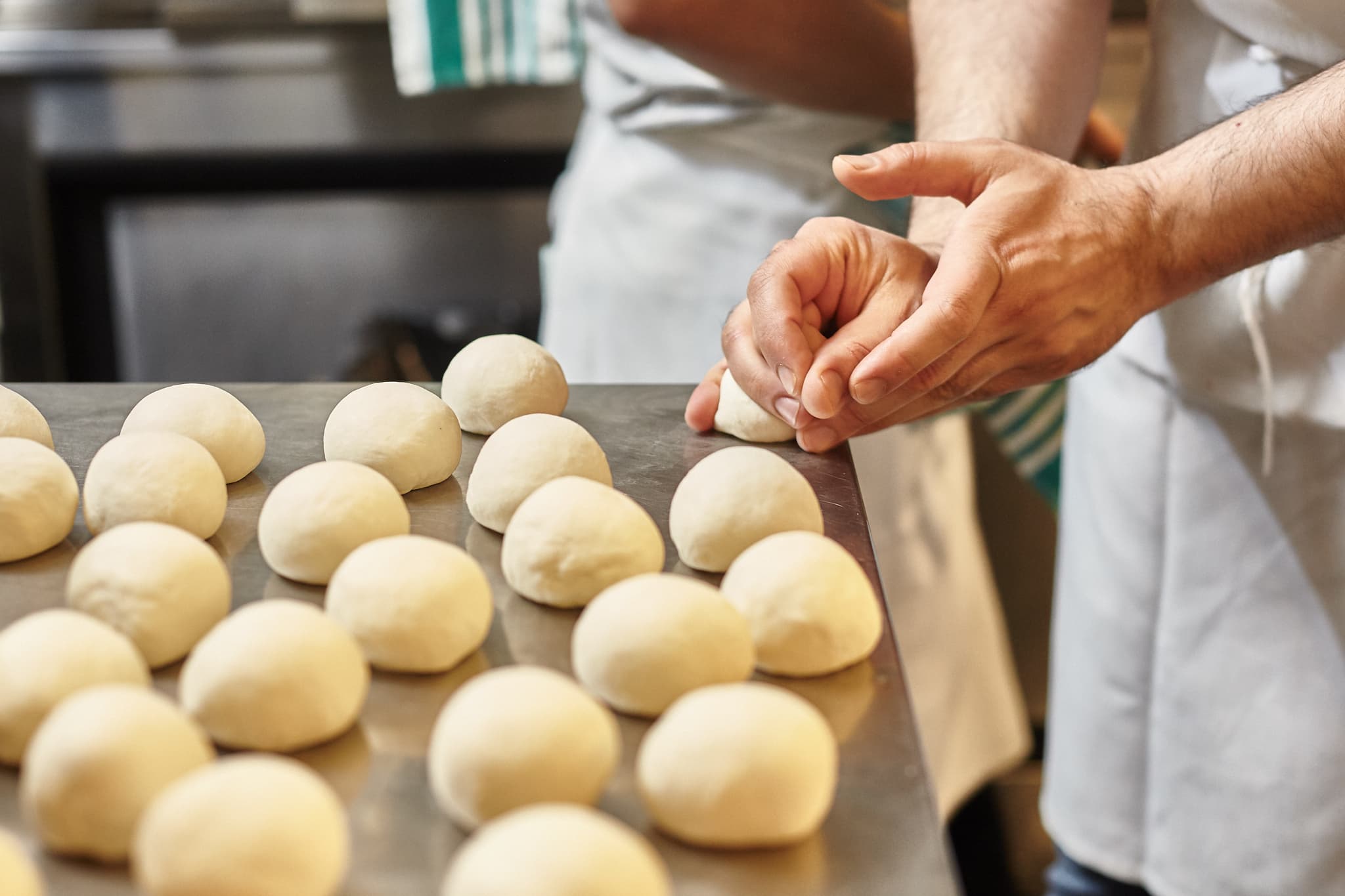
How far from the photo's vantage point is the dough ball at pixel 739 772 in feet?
1.80

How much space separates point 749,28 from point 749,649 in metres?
0.81

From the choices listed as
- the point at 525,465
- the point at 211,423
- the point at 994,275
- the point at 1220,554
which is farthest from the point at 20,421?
the point at 1220,554

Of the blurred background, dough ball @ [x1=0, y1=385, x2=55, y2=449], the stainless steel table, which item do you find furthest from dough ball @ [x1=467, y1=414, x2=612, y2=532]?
the blurred background

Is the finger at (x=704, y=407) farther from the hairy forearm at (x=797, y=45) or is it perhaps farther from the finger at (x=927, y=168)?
the hairy forearm at (x=797, y=45)

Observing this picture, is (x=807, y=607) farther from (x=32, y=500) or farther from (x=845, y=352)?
(x=32, y=500)

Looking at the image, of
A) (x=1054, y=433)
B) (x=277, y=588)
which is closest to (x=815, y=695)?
(x=277, y=588)

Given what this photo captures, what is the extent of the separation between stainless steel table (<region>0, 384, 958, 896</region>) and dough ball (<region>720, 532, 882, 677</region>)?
0.05ft

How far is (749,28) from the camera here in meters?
1.26

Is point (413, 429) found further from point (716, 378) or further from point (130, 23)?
point (130, 23)

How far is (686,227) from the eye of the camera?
5.05 ft

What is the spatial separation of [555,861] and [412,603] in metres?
0.23

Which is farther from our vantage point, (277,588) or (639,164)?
(639,164)

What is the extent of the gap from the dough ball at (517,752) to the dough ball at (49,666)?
191mm

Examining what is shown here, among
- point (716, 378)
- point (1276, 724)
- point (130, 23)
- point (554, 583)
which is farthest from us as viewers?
point (130, 23)
